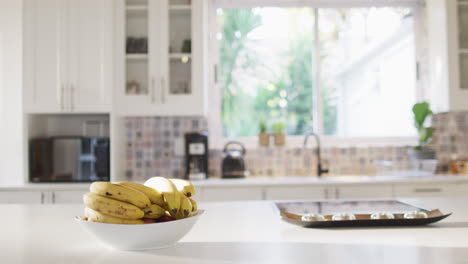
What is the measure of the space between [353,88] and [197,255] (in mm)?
3301

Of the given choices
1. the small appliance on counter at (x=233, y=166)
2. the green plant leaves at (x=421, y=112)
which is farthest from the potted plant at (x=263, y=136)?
the green plant leaves at (x=421, y=112)

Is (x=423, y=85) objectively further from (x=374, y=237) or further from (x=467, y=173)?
(x=374, y=237)

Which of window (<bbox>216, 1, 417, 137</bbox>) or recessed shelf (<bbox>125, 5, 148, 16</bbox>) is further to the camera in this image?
window (<bbox>216, 1, 417, 137</bbox>)

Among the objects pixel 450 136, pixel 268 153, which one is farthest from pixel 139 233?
pixel 450 136

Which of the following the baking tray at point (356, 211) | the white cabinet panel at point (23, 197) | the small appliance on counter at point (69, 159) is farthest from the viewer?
the small appliance on counter at point (69, 159)

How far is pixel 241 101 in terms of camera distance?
12.2 feet

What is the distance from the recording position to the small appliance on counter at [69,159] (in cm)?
303

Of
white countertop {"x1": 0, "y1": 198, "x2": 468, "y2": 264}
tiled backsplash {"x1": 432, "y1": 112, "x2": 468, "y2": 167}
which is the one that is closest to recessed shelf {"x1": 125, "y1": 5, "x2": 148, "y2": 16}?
white countertop {"x1": 0, "y1": 198, "x2": 468, "y2": 264}

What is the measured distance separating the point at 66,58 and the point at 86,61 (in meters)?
0.15

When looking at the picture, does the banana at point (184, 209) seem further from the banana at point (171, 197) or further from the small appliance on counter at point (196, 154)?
the small appliance on counter at point (196, 154)

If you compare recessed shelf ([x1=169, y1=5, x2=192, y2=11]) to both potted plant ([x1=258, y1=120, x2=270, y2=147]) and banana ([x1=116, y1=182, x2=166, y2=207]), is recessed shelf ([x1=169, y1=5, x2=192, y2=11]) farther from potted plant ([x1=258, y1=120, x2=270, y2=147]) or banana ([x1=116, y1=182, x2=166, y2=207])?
banana ([x1=116, y1=182, x2=166, y2=207])

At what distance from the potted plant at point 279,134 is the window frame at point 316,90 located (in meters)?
0.15

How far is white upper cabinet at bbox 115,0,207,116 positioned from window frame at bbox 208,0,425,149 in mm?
459

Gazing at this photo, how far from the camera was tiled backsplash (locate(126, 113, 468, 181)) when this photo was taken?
138 inches
